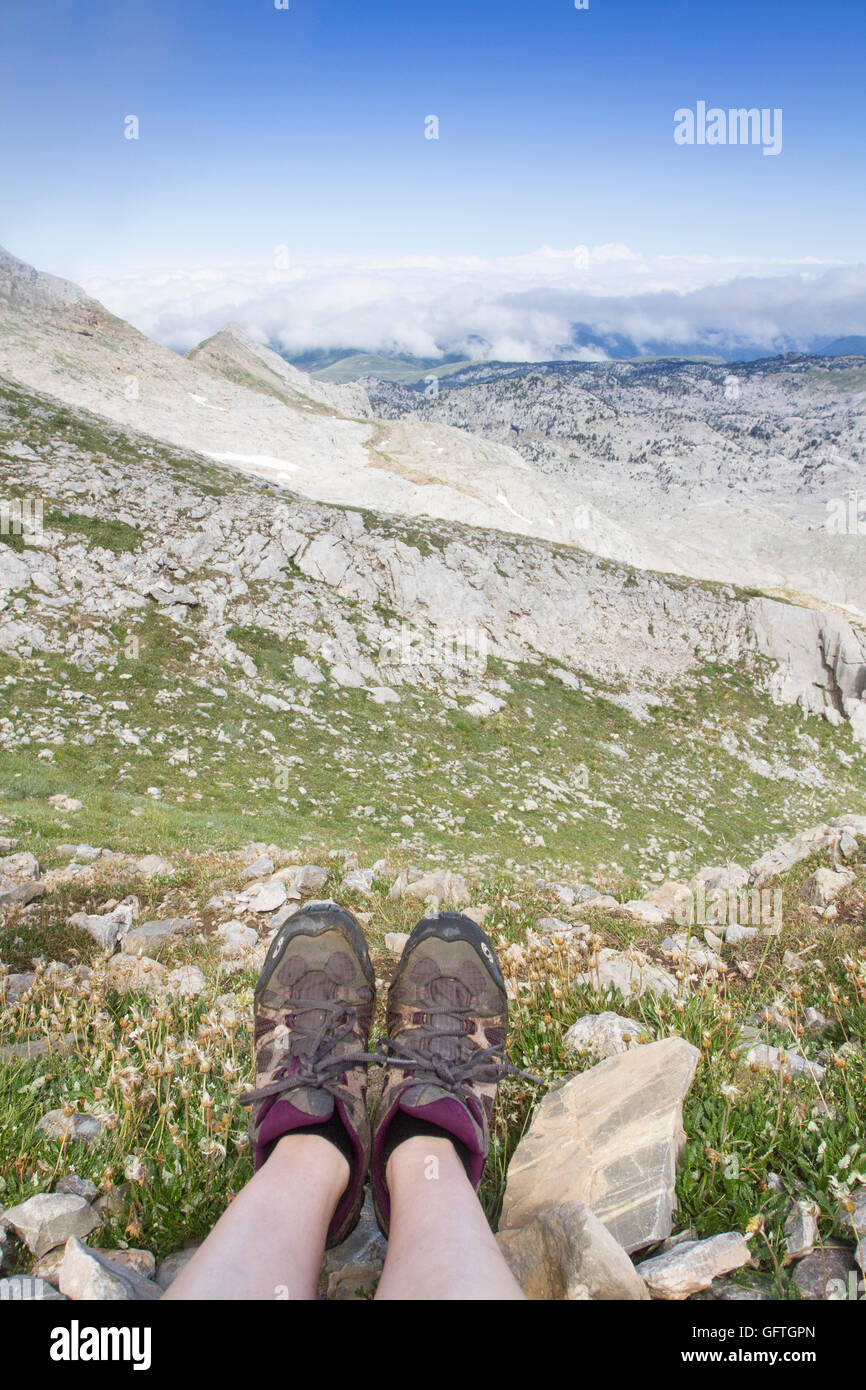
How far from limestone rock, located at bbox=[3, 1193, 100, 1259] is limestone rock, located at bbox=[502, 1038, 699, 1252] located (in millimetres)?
1733

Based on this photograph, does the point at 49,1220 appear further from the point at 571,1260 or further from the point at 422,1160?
the point at 571,1260

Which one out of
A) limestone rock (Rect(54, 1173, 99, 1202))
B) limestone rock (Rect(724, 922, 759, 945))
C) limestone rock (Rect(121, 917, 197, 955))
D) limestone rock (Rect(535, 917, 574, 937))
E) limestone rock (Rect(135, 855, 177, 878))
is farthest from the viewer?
limestone rock (Rect(135, 855, 177, 878))

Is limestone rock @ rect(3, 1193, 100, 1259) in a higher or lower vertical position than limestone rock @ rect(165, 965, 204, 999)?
higher

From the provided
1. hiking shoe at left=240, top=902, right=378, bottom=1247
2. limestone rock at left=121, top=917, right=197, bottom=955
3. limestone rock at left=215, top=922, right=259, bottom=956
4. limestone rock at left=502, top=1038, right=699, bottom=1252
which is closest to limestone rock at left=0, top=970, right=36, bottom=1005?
limestone rock at left=121, top=917, right=197, bottom=955

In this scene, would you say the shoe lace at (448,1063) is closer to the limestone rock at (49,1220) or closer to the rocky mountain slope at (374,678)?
the limestone rock at (49,1220)

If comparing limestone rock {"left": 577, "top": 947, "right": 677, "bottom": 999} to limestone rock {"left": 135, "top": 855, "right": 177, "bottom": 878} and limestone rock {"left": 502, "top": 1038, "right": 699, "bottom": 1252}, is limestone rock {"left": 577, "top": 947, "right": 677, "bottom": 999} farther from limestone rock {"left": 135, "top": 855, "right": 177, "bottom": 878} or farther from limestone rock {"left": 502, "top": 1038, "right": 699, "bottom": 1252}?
limestone rock {"left": 135, "top": 855, "right": 177, "bottom": 878}

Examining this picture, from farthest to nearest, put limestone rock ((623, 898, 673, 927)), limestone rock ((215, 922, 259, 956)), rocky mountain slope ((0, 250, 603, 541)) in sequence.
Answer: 1. rocky mountain slope ((0, 250, 603, 541))
2. limestone rock ((623, 898, 673, 927))
3. limestone rock ((215, 922, 259, 956))

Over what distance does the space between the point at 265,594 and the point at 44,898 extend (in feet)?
56.0

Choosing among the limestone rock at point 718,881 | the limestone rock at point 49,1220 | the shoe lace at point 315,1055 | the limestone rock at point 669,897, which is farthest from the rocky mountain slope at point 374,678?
the limestone rock at point 49,1220

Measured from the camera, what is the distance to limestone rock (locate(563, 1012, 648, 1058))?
3.51 m

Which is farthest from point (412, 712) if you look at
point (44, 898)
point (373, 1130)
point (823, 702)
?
point (823, 702)

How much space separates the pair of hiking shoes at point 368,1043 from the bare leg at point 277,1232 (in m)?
0.12

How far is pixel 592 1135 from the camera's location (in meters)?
2.85

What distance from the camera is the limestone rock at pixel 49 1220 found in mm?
2340
